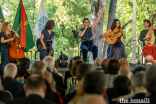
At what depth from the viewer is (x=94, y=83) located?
63.4 inches

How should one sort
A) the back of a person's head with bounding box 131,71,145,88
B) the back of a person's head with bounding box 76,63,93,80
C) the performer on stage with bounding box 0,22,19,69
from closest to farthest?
the back of a person's head with bounding box 131,71,145,88, the back of a person's head with bounding box 76,63,93,80, the performer on stage with bounding box 0,22,19,69

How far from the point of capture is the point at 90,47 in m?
6.70

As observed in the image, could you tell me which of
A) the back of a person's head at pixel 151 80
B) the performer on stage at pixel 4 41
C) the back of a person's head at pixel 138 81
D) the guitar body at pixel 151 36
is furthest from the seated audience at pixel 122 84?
the guitar body at pixel 151 36

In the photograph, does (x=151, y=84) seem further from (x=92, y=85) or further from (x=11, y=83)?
(x=11, y=83)

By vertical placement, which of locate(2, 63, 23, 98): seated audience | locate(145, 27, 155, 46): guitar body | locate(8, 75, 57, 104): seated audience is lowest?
locate(2, 63, 23, 98): seated audience

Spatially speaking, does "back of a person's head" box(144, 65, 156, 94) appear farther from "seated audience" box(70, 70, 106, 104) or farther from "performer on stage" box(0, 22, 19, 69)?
"performer on stage" box(0, 22, 19, 69)

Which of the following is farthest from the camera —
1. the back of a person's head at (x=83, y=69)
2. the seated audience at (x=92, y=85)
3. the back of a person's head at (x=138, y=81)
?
the back of a person's head at (x=83, y=69)

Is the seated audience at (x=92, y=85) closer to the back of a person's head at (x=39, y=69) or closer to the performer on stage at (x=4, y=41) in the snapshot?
the back of a person's head at (x=39, y=69)

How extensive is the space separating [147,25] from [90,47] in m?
1.80

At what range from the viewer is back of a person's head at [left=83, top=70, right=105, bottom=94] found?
158 cm

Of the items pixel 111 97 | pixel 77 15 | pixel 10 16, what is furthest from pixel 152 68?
pixel 10 16

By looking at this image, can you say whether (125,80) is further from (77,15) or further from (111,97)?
(77,15)

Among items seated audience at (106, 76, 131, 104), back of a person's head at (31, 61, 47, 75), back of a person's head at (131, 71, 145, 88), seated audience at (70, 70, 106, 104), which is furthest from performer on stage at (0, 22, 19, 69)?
seated audience at (70, 70, 106, 104)

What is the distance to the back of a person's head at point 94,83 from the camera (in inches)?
62.4
